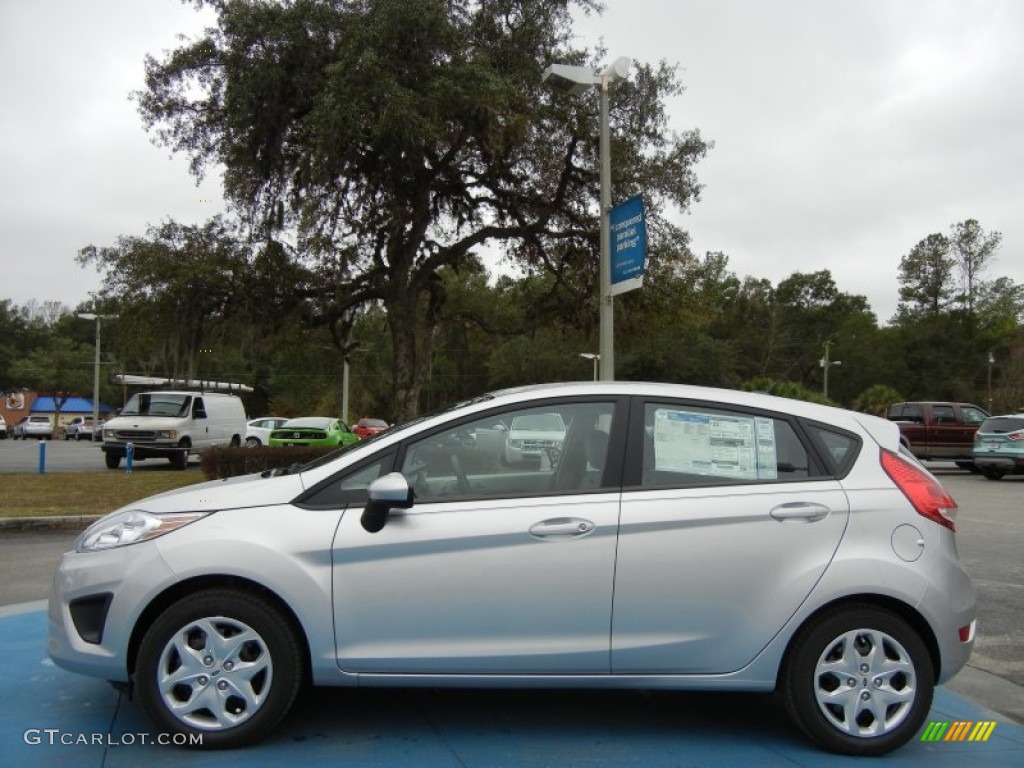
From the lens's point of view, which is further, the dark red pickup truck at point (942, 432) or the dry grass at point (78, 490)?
the dark red pickup truck at point (942, 432)

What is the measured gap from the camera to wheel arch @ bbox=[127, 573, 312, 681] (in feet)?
12.1

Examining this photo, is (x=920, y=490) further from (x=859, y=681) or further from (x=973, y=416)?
(x=973, y=416)

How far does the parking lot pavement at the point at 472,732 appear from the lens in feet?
12.0

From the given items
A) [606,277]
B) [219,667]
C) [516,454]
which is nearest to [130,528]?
[219,667]

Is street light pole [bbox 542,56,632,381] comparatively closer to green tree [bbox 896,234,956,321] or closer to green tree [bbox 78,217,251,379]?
green tree [bbox 78,217,251,379]

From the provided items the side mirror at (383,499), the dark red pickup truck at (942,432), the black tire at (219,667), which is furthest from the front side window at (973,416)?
the black tire at (219,667)

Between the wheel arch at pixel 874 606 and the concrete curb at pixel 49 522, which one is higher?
the wheel arch at pixel 874 606

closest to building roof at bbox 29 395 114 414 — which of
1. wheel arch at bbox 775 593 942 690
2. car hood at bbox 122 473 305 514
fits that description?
car hood at bbox 122 473 305 514

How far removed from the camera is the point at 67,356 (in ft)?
216

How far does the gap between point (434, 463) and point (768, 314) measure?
90.2 metres

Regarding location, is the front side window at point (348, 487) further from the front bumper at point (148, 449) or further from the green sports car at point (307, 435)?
the green sports car at point (307, 435)

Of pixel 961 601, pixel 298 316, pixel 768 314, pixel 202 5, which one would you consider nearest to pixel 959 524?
pixel 961 601

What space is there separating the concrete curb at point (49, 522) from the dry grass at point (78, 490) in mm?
282

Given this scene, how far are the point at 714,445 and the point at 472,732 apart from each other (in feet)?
5.79
